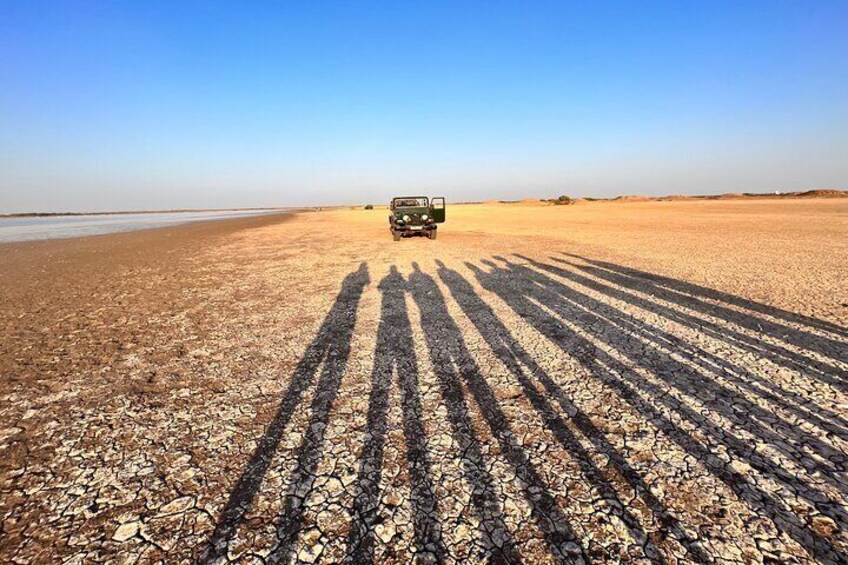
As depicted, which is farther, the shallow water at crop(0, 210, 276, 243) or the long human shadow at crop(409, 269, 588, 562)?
the shallow water at crop(0, 210, 276, 243)

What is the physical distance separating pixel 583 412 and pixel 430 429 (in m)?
1.57

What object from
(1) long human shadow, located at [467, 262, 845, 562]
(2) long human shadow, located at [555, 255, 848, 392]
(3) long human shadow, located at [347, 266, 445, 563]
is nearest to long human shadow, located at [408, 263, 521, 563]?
(3) long human shadow, located at [347, 266, 445, 563]

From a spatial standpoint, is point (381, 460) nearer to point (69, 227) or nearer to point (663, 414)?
point (663, 414)

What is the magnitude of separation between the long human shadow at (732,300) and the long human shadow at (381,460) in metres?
6.65

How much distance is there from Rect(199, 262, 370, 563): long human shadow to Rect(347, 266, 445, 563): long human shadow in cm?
44

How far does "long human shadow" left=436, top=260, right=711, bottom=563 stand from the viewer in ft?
7.84

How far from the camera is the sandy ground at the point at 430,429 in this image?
7.84 ft

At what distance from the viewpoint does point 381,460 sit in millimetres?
3088

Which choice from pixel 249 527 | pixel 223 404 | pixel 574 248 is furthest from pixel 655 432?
pixel 574 248

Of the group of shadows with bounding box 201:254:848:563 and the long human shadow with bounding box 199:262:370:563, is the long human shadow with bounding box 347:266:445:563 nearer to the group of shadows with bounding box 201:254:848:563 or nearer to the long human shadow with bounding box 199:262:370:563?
the group of shadows with bounding box 201:254:848:563

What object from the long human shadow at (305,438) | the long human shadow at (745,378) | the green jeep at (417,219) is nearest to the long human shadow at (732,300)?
the long human shadow at (745,378)

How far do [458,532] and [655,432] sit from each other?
7.11 ft

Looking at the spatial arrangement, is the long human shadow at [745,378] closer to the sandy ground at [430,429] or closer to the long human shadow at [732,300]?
the sandy ground at [430,429]

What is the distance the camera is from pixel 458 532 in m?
2.41
